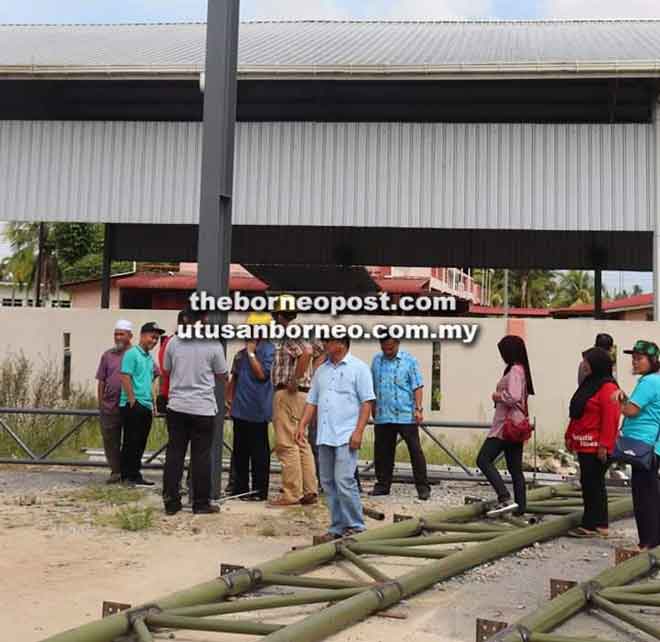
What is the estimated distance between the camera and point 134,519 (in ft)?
24.4

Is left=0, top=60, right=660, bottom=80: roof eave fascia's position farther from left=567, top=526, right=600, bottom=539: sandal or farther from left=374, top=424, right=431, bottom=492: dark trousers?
left=567, top=526, right=600, bottom=539: sandal

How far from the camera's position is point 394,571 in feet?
20.5

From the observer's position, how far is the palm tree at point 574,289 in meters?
61.7

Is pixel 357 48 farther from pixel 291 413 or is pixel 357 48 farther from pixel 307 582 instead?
pixel 307 582

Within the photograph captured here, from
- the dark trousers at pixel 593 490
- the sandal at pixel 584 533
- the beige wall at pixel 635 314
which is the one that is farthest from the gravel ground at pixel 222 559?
the beige wall at pixel 635 314

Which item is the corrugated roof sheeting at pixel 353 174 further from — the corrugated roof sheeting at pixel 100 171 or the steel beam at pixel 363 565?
the steel beam at pixel 363 565

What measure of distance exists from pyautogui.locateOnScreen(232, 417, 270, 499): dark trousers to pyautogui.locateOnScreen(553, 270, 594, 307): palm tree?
55017 mm

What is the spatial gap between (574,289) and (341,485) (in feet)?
192

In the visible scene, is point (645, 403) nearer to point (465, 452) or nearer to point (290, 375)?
point (290, 375)

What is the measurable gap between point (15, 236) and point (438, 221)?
116ft

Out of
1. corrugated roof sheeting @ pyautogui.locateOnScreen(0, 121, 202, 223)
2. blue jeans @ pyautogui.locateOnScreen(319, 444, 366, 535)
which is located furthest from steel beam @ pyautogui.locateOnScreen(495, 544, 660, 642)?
corrugated roof sheeting @ pyautogui.locateOnScreen(0, 121, 202, 223)

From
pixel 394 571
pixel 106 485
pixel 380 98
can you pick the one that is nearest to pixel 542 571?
pixel 394 571

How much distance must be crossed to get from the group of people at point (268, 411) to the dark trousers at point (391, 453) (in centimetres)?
1

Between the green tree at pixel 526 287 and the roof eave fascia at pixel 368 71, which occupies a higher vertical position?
the green tree at pixel 526 287
